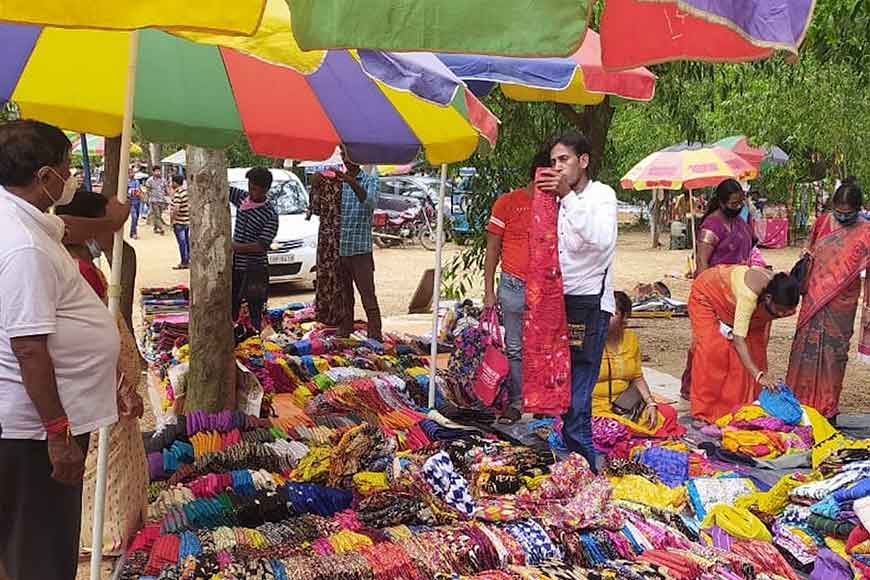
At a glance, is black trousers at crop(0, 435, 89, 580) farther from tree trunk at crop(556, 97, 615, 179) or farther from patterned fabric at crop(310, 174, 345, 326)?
tree trunk at crop(556, 97, 615, 179)

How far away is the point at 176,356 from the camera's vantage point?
6.54m

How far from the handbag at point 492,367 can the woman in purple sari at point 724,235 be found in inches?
70.0

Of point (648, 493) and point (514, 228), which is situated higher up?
point (514, 228)

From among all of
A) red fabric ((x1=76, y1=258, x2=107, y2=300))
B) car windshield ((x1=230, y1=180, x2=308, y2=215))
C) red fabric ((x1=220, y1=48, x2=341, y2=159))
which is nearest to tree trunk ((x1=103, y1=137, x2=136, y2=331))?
red fabric ((x1=220, y1=48, x2=341, y2=159))

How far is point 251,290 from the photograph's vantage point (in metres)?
7.63

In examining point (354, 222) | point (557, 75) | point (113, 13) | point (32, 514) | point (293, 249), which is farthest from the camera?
point (293, 249)

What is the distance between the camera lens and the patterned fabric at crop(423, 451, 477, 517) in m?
3.84

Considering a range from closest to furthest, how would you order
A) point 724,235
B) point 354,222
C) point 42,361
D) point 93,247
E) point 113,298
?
point 42,361 < point 113,298 < point 93,247 < point 724,235 < point 354,222

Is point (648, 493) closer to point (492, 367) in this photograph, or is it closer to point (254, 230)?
point (492, 367)

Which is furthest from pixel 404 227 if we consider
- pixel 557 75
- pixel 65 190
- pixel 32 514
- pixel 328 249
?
pixel 32 514

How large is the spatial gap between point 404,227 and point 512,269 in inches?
631

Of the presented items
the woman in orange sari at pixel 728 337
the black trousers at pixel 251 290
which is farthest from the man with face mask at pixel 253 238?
the woman in orange sari at pixel 728 337

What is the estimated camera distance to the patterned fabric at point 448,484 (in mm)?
3836

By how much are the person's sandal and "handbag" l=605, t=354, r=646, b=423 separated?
0.63m
